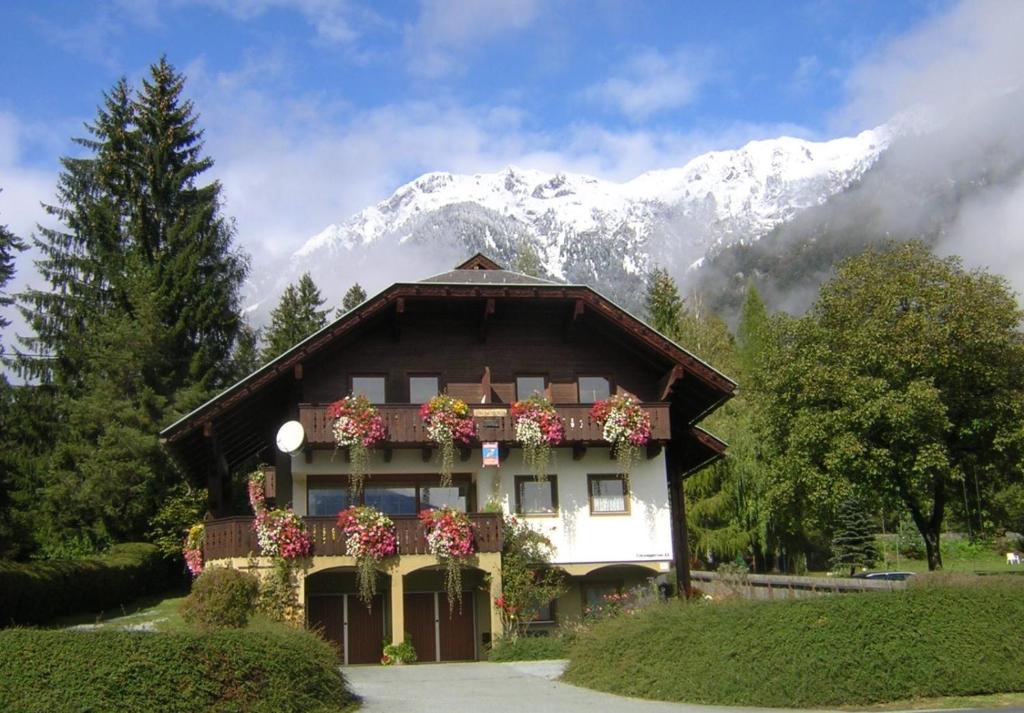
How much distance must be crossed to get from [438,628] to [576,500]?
196 inches

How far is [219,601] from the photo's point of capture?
25562 mm

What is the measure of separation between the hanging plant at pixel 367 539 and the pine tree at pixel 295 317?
120 feet

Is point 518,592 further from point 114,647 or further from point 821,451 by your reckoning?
point 114,647

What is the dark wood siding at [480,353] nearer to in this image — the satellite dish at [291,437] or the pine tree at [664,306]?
the satellite dish at [291,437]

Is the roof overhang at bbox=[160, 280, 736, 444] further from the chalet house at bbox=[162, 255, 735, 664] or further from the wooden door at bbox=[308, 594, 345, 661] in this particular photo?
the wooden door at bbox=[308, 594, 345, 661]

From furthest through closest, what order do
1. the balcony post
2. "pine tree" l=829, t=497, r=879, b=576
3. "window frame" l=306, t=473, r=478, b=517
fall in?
"pine tree" l=829, t=497, r=879, b=576 → "window frame" l=306, t=473, r=478, b=517 → the balcony post

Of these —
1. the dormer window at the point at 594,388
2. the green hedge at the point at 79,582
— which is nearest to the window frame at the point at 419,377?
the dormer window at the point at 594,388

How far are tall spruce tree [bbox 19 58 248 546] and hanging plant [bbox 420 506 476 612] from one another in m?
18.4

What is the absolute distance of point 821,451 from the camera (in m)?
36.8

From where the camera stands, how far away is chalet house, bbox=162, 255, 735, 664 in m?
30.0

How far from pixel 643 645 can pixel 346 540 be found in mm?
10506

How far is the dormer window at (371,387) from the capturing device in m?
31.4

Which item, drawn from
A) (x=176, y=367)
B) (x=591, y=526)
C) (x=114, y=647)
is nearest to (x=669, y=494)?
(x=591, y=526)

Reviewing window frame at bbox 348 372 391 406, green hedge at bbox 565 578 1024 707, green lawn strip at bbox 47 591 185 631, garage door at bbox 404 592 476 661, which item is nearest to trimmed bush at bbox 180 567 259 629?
green lawn strip at bbox 47 591 185 631
